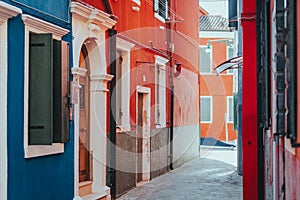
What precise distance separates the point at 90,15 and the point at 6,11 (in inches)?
125

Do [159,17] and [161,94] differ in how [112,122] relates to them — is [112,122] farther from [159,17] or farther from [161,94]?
[159,17]

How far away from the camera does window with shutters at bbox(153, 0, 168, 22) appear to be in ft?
53.8

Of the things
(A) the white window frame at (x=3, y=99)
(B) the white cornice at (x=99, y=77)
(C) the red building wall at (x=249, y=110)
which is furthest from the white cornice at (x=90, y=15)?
(C) the red building wall at (x=249, y=110)

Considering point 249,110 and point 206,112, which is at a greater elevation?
point 249,110

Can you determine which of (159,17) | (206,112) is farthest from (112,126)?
(206,112)

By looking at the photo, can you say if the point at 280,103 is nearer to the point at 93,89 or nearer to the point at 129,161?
the point at 93,89

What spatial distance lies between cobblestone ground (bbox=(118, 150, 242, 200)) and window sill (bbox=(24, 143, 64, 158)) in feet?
12.0

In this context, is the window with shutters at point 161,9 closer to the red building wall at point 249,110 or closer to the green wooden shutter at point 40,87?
the red building wall at point 249,110

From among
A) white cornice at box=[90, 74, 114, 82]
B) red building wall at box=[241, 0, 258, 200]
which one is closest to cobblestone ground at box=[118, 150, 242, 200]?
white cornice at box=[90, 74, 114, 82]

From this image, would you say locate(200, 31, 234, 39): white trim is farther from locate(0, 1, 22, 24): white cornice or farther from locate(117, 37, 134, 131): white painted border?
locate(0, 1, 22, 24): white cornice

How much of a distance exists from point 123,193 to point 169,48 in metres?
6.77

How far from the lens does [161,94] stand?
17391 mm

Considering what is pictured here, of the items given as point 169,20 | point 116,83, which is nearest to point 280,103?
point 116,83

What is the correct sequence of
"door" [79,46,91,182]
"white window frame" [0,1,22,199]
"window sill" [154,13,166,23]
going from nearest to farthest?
"white window frame" [0,1,22,199]
"door" [79,46,91,182]
"window sill" [154,13,166,23]
